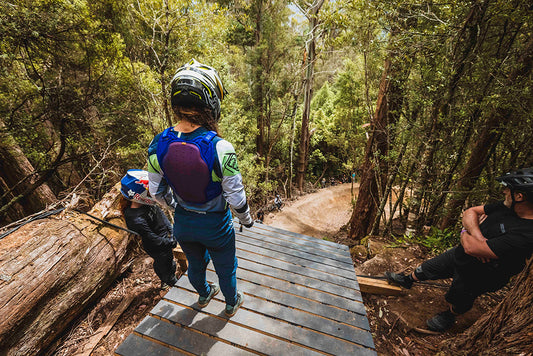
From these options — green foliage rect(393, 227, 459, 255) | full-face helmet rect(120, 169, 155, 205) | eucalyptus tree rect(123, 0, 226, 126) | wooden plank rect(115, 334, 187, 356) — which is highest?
eucalyptus tree rect(123, 0, 226, 126)

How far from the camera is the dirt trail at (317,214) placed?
1118 centimetres

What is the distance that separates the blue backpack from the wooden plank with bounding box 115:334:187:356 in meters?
1.56

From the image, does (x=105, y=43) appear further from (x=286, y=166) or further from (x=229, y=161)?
(x=286, y=166)

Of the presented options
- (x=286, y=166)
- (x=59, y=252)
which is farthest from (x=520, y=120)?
(x=286, y=166)

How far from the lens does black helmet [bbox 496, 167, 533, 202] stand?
6.79 feet

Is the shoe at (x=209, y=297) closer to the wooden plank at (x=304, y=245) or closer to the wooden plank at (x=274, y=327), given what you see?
the wooden plank at (x=274, y=327)

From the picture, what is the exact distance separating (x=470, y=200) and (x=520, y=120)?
2.03 metres

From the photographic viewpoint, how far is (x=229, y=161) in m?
1.63

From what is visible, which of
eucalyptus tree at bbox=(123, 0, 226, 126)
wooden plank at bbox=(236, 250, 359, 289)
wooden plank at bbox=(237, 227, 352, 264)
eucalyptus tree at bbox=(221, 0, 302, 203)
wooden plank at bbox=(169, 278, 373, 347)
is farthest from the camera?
eucalyptus tree at bbox=(221, 0, 302, 203)

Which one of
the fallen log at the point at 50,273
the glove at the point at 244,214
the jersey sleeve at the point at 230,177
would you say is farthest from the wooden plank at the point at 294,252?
the fallen log at the point at 50,273

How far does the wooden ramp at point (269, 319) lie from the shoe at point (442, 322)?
3.06 ft

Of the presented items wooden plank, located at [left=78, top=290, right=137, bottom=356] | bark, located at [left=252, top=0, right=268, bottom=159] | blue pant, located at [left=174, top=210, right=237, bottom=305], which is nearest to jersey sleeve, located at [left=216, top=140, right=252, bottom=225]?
blue pant, located at [left=174, top=210, right=237, bottom=305]

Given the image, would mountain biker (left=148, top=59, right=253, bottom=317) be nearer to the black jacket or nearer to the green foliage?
the black jacket

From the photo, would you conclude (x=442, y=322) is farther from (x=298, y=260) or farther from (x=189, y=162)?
(x=189, y=162)
